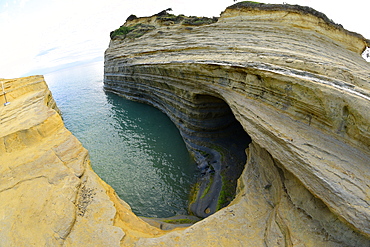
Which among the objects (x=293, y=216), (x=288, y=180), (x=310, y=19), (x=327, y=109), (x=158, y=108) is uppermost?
(x=310, y=19)

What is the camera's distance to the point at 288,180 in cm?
581

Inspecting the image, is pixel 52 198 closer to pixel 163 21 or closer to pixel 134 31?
pixel 163 21

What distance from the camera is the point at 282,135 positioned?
5.76 m

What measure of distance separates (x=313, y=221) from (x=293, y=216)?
17.4 inches

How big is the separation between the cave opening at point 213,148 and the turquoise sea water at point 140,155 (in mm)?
698

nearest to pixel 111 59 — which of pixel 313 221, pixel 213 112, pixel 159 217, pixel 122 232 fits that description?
pixel 213 112

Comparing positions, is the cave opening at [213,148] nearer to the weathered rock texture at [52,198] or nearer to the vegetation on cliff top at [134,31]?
the weathered rock texture at [52,198]

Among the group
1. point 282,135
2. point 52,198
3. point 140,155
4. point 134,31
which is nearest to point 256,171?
point 282,135

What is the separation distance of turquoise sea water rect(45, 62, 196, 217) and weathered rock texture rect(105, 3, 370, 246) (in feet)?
5.52

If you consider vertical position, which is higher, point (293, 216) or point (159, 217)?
point (293, 216)

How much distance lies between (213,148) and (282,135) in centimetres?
704

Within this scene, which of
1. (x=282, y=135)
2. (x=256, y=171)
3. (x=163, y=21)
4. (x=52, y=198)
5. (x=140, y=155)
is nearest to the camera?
(x=52, y=198)

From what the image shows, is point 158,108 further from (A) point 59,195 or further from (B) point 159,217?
(A) point 59,195

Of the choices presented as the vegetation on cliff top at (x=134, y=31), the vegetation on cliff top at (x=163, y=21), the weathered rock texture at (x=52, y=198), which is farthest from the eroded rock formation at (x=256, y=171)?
the vegetation on cliff top at (x=134, y=31)
